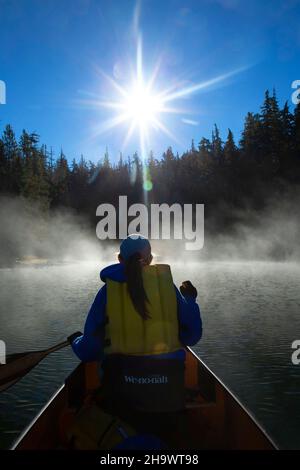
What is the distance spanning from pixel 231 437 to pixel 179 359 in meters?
1.91

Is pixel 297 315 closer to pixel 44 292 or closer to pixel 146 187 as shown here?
pixel 44 292

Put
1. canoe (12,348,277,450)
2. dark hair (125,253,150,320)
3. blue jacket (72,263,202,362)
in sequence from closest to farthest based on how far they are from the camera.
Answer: dark hair (125,253,150,320) → blue jacket (72,263,202,362) → canoe (12,348,277,450)

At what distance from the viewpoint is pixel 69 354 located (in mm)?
11352

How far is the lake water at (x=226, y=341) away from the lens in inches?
302

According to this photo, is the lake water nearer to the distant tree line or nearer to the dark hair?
the dark hair

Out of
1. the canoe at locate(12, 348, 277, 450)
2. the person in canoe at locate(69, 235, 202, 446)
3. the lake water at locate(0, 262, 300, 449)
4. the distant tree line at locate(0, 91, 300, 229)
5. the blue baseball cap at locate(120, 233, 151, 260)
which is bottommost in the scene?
the lake water at locate(0, 262, 300, 449)

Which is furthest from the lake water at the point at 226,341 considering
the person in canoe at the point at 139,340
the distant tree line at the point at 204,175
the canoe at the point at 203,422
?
the distant tree line at the point at 204,175

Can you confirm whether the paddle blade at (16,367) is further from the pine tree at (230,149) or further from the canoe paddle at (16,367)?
the pine tree at (230,149)

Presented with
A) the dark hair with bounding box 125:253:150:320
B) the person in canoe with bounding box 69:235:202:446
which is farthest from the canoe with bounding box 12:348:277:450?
the dark hair with bounding box 125:253:150:320

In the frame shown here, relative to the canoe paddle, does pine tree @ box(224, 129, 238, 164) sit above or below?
above

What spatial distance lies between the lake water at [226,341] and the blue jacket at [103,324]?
12.8 ft

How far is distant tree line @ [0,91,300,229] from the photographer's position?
63344mm

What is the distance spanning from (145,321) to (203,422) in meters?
2.21
